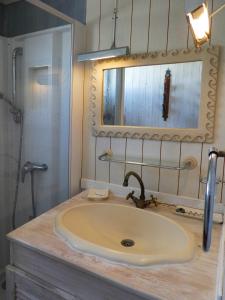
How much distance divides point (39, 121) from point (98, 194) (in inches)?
26.9

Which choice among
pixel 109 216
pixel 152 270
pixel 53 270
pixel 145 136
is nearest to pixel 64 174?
pixel 109 216

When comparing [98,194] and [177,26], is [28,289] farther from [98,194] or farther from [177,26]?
[177,26]

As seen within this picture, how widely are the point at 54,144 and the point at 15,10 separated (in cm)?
92

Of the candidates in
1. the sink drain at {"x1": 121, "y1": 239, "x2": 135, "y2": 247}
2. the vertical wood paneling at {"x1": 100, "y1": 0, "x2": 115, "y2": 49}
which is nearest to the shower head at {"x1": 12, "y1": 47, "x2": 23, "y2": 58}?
the vertical wood paneling at {"x1": 100, "y1": 0, "x2": 115, "y2": 49}

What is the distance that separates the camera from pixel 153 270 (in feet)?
2.45

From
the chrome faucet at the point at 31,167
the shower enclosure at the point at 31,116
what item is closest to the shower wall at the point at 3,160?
the shower enclosure at the point at 31,116

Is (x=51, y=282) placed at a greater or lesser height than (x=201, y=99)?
lesser

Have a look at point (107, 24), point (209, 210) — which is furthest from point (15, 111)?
point (209, 210)

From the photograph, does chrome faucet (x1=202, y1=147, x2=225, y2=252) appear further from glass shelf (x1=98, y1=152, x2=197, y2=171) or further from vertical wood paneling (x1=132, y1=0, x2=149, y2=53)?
vertical wood paneling (x1=132, y1=0, x2=149, y2=53)

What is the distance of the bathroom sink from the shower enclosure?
39cm

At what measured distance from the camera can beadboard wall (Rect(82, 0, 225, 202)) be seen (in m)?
1.13

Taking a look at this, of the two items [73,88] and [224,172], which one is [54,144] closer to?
[73,88]

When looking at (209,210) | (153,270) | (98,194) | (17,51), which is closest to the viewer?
(209,210)

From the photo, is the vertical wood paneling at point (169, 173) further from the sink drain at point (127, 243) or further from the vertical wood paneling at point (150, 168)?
the sink drain at point (127, 243)
